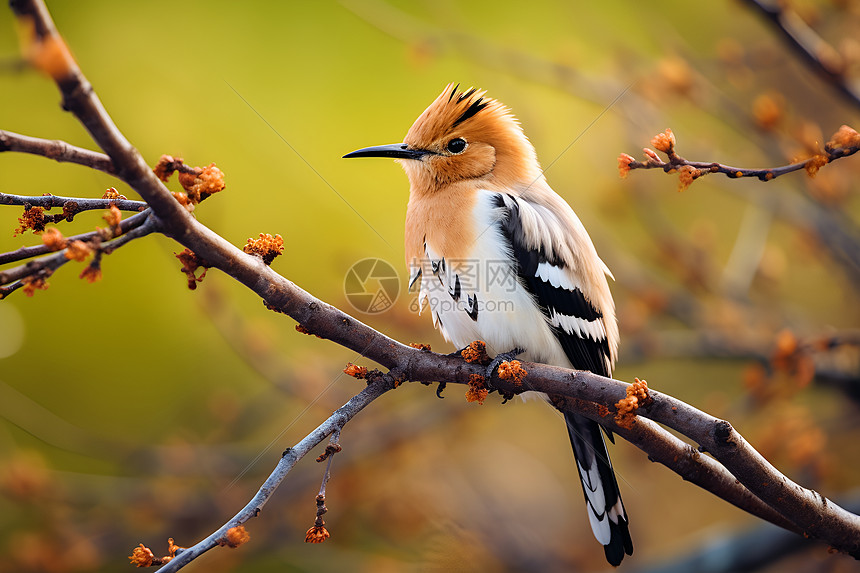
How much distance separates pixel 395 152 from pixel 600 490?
133cm

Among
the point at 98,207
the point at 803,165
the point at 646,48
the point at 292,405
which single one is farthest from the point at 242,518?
the point at 646,48

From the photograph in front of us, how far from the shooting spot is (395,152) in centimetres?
223

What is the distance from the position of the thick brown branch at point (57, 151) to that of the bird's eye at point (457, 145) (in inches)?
54.1

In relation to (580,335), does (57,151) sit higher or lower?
lower

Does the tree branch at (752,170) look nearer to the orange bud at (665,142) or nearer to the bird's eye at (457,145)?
the orange bud at (665,142)

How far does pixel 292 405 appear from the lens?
3.85 meters

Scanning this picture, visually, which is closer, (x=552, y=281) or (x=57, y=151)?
(x=57, y=151)

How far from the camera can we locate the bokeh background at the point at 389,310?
2801mm
